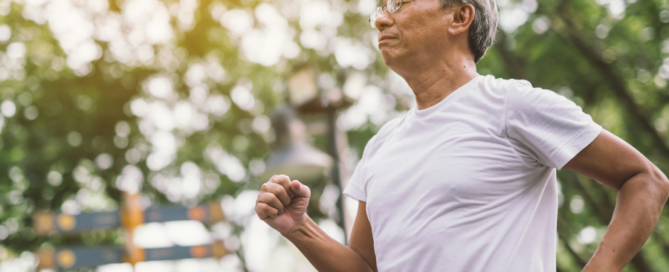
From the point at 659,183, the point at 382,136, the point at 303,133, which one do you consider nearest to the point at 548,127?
the point at 659,183

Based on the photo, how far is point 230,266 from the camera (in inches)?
614

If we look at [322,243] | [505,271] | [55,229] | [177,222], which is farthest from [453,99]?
[55,229]

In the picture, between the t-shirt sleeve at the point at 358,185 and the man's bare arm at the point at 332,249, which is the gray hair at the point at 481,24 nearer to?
the t-shirt sleeve at the point at 358,185

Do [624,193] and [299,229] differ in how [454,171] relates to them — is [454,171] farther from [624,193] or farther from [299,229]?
[299,229]

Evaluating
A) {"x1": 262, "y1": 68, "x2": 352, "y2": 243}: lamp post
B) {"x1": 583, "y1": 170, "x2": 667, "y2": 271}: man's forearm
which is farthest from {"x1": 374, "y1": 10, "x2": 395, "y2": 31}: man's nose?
{"x1": 262, "y1": 68, "x2": 352, "y2": 243}: lamp post

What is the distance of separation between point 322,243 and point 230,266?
14635mm

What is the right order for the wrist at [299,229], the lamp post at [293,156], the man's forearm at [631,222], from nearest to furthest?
the man's forearm at [631,222] < the wrist at [299,229] < the lamp post at [293,156]

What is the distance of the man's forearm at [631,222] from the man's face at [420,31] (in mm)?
625

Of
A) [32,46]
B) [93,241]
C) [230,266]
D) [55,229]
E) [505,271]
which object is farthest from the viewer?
Result: [230,266]

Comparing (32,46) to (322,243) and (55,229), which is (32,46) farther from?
(322,243)

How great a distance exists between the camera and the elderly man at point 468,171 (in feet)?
4.18

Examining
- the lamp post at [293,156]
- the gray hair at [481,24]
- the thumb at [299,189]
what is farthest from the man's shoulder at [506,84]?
the lamp post at [293,156]

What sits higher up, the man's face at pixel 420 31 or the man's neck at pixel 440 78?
the man's face at pixel 420 31

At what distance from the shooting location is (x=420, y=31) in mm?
1570
